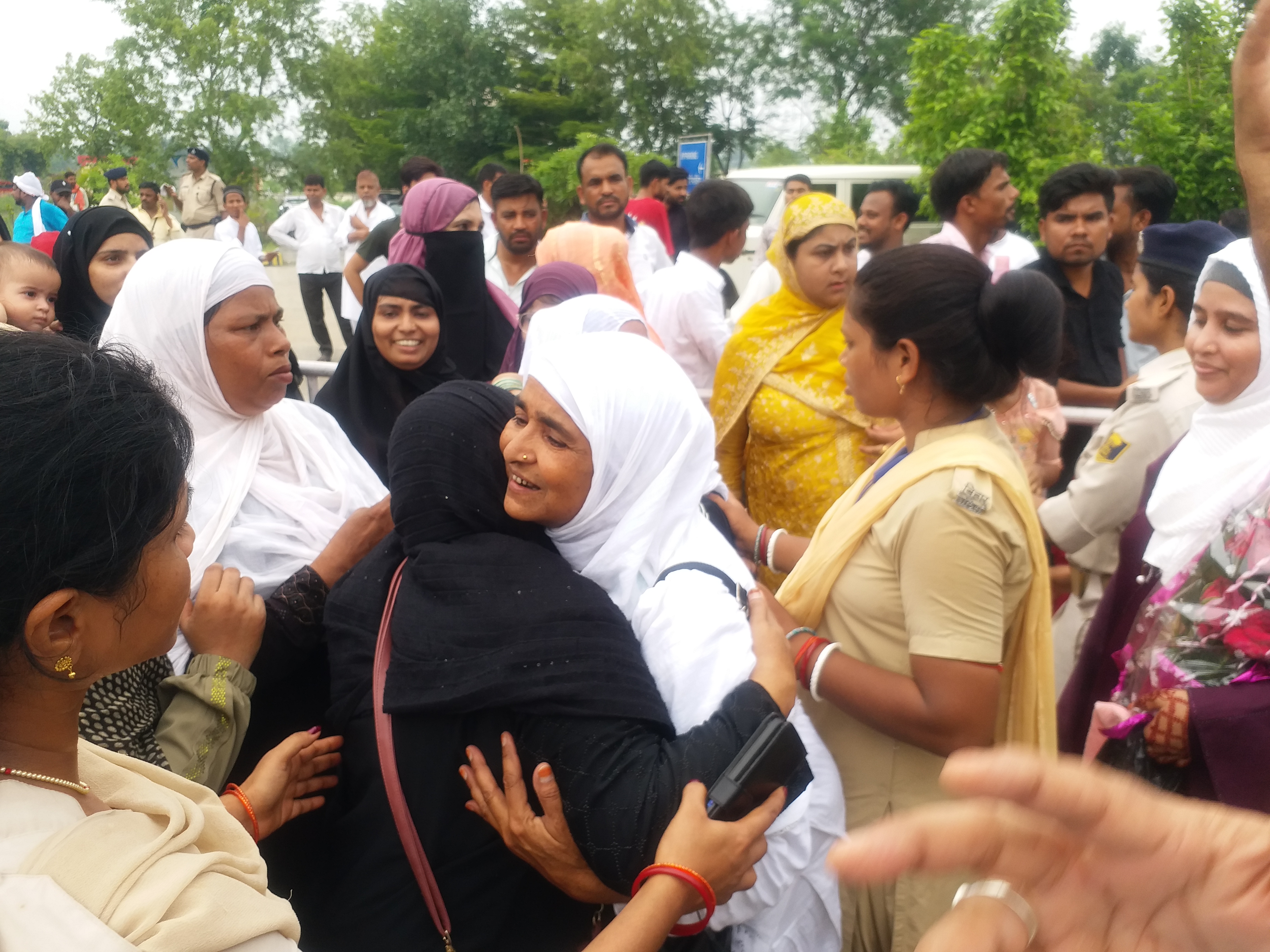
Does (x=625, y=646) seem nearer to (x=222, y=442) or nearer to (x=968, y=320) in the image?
(x=968, y=320)

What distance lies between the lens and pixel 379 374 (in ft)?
11.7

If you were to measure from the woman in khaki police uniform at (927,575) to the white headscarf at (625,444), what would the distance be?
441mm

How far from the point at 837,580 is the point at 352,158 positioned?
3221 centimetres

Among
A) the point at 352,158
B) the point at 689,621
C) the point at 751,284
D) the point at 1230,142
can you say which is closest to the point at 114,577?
the point at 689,621

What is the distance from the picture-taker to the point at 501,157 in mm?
29312

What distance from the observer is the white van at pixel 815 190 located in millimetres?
11656

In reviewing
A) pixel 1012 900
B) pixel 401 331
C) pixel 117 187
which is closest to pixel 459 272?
pixel 401 331

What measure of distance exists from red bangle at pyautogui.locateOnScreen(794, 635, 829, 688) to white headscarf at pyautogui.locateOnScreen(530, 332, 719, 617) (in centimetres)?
42

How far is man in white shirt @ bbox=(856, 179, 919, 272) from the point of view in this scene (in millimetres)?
6066

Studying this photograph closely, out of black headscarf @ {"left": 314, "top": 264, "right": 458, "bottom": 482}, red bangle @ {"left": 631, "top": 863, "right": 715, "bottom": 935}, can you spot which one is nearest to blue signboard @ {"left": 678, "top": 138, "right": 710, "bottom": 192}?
black headscarf @ {"left": 314, "top": 264, "right": 458, "bottom": 482}

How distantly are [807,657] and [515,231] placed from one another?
4.14 meters

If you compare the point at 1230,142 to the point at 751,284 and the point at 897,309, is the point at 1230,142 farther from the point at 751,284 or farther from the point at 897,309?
the point at 897,309

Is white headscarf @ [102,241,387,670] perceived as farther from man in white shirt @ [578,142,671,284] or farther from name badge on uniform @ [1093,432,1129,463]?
man in white shirt @ [578,142,671,284]

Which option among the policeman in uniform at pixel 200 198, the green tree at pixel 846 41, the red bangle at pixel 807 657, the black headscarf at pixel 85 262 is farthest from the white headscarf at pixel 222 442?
the green tree at pixel 846 41
